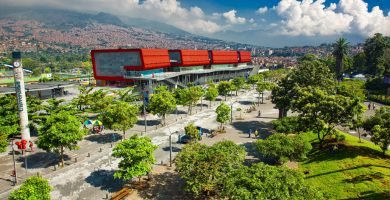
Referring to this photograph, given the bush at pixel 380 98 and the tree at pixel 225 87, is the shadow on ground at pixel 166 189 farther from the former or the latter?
the bush at pixel 380 98

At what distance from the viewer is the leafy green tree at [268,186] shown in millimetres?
20094

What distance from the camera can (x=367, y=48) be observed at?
126 metres

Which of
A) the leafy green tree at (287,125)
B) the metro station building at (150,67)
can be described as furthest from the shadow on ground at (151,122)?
the metro station building at (150,67)

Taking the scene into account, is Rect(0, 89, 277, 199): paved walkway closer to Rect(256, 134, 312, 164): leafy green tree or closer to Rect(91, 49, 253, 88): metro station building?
Rect(256, 134, 312, 164): leafy green tree

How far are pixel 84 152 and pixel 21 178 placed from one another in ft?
29.5

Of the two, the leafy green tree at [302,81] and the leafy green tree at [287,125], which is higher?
the leafy green tree at [302,81]

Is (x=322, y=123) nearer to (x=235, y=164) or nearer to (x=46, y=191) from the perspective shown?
(x=235, y=164)

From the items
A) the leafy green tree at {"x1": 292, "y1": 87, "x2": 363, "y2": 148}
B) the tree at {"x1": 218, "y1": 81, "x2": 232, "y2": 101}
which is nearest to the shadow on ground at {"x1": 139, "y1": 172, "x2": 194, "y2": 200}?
the leafy green tree at {"x1": 292, "y1": 87, "x2": 363, "y2": 148}

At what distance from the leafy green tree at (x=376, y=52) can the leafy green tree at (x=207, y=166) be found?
360 feet

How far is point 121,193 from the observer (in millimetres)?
28375

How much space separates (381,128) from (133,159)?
2683 centimetres

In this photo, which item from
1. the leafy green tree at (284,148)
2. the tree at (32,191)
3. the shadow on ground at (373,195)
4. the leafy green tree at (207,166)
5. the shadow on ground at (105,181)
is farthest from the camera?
the leafy green tree at (284,148)

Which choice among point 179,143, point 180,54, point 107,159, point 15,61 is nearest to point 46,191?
point 107,159

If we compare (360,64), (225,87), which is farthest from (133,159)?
(360,64)
